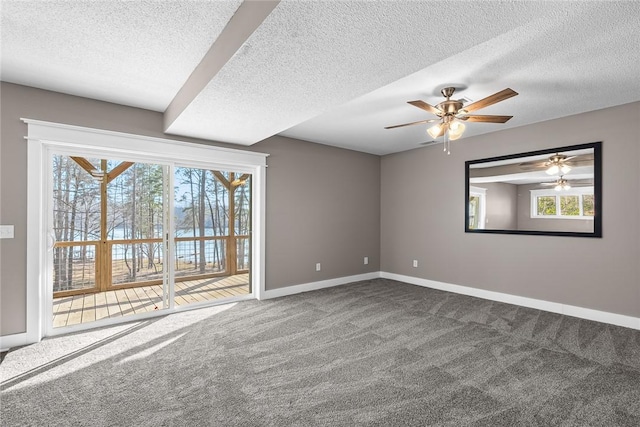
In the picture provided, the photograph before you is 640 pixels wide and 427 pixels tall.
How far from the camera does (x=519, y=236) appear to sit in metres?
4.19

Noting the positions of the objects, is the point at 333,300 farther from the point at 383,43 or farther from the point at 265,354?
the point at 383,43

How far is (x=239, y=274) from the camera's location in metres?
4.45

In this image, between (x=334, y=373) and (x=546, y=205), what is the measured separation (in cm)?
347

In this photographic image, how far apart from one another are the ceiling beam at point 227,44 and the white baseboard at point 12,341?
255 cm

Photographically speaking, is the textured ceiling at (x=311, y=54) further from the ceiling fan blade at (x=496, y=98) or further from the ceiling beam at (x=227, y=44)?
the ceiling fan blade at (x=496, y=98)

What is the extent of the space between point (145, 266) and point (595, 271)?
17.3 ft


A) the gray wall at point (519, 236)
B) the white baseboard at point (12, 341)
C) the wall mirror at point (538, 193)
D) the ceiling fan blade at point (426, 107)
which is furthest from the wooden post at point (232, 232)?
the wall mirror at point (538, 193)

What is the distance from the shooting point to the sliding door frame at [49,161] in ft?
9.52

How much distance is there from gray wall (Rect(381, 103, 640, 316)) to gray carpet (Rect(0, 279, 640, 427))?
1.60 ft

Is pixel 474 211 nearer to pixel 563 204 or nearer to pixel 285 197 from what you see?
pixel 563 204

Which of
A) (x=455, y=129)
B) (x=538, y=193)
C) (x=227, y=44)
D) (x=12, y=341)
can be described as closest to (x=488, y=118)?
(x=455, y=129)

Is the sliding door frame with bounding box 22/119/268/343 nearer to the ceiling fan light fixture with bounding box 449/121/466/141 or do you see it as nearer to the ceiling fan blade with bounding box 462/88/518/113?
the ceiling fan light fixture with bounding box 449/121/466/141

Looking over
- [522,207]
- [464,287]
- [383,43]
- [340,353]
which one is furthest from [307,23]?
[464,287]

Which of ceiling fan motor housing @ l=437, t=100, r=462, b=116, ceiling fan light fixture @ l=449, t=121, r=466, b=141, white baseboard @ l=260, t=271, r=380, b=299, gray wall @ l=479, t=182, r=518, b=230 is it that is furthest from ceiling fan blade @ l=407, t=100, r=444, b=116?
white baseboard @ l=260, t=271, r=380, b=299
